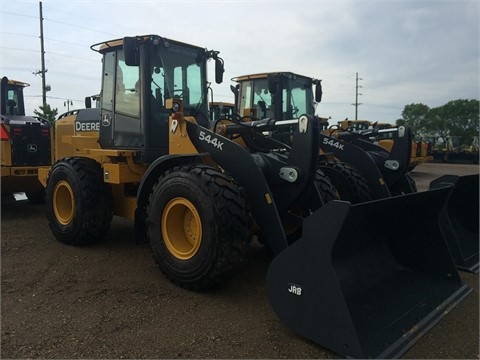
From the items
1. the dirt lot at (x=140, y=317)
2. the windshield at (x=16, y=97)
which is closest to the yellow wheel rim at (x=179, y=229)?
the dirt lot at (x=140, y=317)

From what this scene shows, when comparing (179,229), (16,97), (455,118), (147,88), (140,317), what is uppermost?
(455,118)

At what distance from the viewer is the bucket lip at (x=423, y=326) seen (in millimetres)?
2775

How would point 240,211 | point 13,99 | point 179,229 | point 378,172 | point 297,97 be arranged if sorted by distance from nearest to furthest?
point 240,211 → point 179,229 → point 378,172 → point 13,99 → point 297,97

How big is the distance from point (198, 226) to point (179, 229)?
38 cm

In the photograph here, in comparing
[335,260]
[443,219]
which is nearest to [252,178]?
[335,260]

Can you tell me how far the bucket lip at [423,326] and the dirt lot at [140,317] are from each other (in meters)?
0.06

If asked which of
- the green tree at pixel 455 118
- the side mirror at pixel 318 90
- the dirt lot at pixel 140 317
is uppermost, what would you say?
the green tree at pixel 455 118

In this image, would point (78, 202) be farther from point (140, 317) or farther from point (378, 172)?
point (378, 172)

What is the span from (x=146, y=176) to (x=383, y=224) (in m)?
2.39

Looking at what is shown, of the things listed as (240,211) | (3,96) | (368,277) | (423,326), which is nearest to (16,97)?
(3,96)

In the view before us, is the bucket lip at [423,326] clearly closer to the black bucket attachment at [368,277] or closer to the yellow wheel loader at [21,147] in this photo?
the black bucket attachment at [368,277]

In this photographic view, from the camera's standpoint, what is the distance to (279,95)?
8.93 m

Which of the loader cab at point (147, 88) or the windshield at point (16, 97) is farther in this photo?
the windshield at point (16, 97)

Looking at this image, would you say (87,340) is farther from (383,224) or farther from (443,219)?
(443,219)
